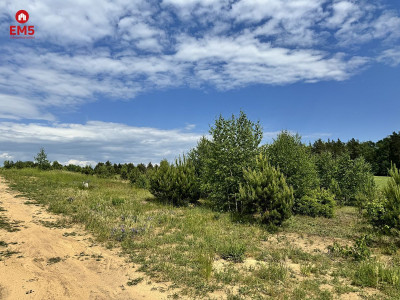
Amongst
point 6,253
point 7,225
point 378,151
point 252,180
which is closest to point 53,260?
point 6,253

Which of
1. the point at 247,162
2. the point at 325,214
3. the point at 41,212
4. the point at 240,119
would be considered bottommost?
the point at 325,214

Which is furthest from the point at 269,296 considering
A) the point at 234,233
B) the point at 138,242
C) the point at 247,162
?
the point at 247,162

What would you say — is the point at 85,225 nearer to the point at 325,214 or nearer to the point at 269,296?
the point at 269,296

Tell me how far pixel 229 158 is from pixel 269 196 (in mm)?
4370

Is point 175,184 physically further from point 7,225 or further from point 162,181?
point 7,225

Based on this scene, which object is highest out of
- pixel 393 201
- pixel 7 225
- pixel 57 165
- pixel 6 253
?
pixel 57 165

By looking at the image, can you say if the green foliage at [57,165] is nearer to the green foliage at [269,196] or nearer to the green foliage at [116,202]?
the green foliage at [116,202]

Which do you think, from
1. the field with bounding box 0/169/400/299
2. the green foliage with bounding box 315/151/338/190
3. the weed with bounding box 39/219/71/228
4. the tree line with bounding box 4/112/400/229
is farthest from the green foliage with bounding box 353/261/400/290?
the green foliage with bounding box 315/151/338/190

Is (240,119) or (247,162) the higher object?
(240,119)

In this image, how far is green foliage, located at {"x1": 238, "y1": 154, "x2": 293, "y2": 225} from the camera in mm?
11750

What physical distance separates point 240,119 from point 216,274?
1153 cm

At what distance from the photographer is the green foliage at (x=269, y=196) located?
11.8 meters

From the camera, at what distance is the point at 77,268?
7281 millimetres

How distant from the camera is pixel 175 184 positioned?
57.1 feet
